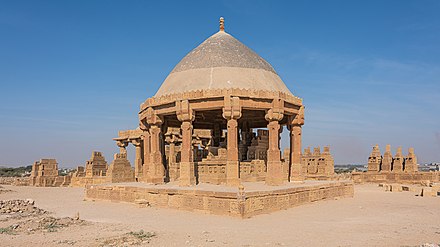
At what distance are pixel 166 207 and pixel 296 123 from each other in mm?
7155

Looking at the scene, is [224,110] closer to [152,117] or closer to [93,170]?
[152,117]

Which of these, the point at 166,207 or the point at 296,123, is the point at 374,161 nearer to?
the point at 296,123

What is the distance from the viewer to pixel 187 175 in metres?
14.8

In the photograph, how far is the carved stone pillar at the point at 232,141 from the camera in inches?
562

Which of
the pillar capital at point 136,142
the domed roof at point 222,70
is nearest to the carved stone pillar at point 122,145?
the pillar capital at point 136,142

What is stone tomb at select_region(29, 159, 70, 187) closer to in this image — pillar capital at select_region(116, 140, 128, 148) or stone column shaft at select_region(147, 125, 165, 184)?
pillar capital at select_region(116, 140, 128, 148)

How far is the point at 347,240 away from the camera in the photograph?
25.9 feet

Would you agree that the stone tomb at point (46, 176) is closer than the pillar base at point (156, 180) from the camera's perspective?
No

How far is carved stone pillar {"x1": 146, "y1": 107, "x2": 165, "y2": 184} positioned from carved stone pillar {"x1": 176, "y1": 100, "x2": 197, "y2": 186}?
198 cm

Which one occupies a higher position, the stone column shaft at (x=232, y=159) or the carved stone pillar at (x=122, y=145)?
the carved stone pillar at (x=122, y=145)

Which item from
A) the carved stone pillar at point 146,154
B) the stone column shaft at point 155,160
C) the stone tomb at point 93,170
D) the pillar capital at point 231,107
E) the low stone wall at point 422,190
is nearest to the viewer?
the pillar capital at point 231,107

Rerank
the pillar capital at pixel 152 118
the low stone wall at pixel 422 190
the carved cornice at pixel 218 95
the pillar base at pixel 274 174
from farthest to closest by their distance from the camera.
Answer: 1. the low stone wall at pixel 422 190
2. the pillar capital at pixel 152 118
3. the pillar base at pixel 274 174
4. the carved cornice at pixel 218 95

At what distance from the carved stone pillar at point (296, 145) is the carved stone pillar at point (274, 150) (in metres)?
2.14

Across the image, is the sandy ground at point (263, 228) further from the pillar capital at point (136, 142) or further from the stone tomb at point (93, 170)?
the stone tomb at point (93, 170)
